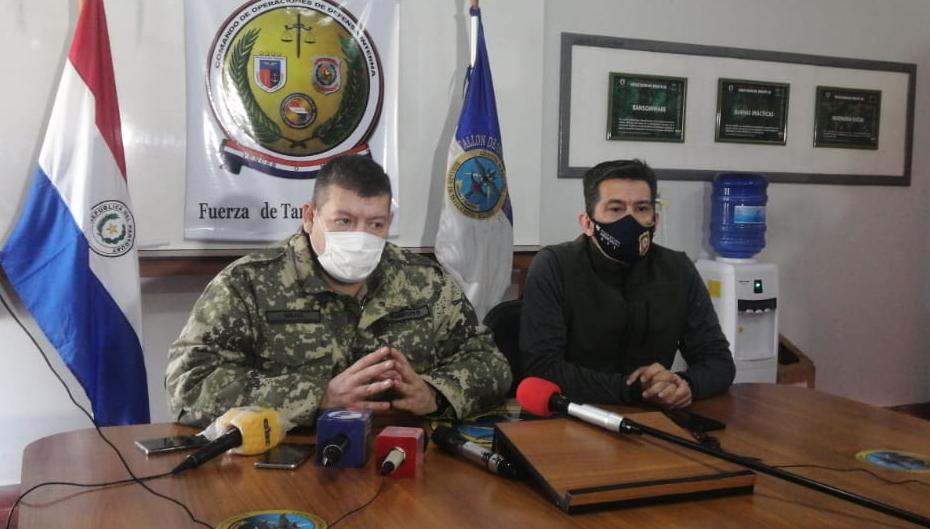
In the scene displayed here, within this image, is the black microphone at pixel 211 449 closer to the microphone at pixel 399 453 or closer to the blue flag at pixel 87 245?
the microphone at pixel 399 453

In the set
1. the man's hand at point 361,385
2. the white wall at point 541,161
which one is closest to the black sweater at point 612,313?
the man's hand at point 361,385

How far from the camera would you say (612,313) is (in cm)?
204

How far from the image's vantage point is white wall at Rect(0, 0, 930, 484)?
8.10 feet

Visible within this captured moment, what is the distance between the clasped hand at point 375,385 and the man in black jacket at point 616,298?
536 mm

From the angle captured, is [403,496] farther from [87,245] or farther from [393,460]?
[87,245]

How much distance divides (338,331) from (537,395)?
0.67 meters

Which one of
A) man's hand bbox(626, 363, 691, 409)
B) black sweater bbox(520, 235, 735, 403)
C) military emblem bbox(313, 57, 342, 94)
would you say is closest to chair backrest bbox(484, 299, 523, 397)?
black sweater bbox(520, 235, 735, 403)

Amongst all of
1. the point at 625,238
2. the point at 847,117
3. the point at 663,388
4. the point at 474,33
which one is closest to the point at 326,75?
the point at 474,33

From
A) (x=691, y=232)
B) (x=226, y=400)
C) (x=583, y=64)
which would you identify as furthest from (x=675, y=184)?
(x=226, y=400)

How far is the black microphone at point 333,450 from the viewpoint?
1119 mm

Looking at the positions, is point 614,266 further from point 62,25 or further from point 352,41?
point 62,25

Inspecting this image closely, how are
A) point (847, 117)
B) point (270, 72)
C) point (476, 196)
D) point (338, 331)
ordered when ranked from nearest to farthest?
point (338, 331) < point (270, 72) < point (476, 196) < point (847, 117)

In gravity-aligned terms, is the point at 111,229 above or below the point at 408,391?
above

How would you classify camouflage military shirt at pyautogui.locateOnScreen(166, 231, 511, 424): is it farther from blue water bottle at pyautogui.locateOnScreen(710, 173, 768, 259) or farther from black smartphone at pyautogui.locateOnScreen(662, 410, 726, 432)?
blue water bottle at pyautogui.locateOnScreen(710, 173, 768, 259)
